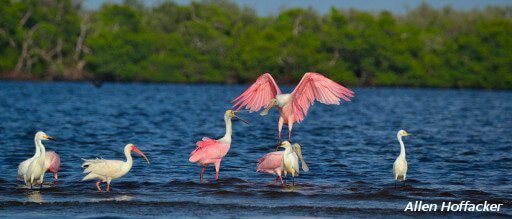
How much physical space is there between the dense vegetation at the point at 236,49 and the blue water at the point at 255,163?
4573 centimetres

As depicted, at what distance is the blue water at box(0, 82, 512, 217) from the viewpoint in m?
14.5

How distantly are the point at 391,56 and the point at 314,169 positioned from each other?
72.0 meters

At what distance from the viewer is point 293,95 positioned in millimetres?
19234

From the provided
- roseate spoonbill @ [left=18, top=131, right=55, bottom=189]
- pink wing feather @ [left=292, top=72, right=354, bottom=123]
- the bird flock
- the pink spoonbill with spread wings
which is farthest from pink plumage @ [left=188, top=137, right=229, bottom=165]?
roseate spoonbill @ [left=18, top=131, right=55, bottom=189]

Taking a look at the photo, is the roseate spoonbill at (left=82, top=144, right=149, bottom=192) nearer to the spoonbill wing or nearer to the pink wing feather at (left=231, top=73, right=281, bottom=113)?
the spoonbill wing

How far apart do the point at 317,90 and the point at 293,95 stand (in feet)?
1.80

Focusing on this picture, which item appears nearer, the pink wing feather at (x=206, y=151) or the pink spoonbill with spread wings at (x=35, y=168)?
the pink spoonbill with spread wings at (x=35, y=168)

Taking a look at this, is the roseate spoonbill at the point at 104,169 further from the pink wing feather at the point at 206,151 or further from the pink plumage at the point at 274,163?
the pink plumage at the point at 274,163

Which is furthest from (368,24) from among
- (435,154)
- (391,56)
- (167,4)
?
(435,154)

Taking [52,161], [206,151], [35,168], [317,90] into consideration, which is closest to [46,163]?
[52,161]

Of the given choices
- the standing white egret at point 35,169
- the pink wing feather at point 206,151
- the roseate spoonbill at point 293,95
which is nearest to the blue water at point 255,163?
the standing white egret at point 35,169

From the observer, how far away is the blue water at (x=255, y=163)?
1448 centimetres

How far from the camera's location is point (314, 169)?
20.4 meters

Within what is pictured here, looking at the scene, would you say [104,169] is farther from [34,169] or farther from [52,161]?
[52,161]
